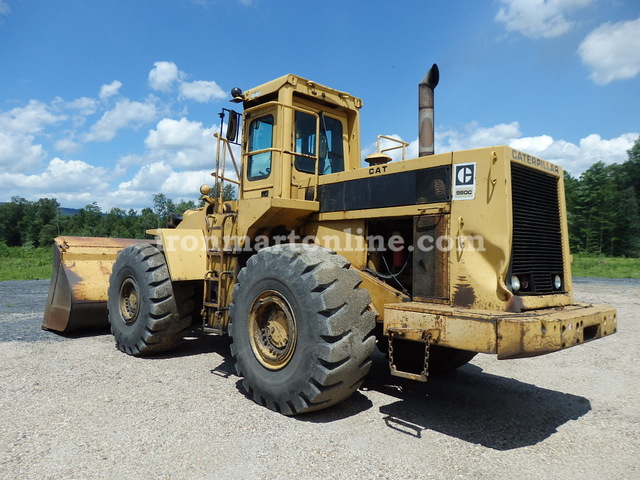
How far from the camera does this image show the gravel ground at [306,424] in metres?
3.31

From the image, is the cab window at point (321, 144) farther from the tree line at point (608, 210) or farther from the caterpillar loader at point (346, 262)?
the tree line at point (608, 210)

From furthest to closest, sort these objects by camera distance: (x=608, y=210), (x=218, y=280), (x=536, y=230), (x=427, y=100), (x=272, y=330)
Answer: (x=608, y=210) → (x=218, y=280) → (x=427, y=100) → (x=272, y=330) → (x=536, y=230)

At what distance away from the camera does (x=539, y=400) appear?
16.7ft

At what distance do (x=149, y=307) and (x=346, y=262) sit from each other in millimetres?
3089

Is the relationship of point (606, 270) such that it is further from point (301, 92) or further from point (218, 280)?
point (218, 280)

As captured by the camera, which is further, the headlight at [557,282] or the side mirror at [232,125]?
the side mirror at [232,125]

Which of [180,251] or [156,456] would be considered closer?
[156,456]

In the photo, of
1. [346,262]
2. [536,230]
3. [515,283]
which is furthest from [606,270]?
[346,262]

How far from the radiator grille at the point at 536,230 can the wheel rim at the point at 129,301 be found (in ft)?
16.2

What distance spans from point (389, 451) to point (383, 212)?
7.54ft

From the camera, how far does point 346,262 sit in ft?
14.5

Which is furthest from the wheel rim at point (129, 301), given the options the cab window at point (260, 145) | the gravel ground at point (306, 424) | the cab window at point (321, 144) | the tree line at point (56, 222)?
the tree line at point (56, 222)

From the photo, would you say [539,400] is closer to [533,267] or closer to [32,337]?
[533,267]

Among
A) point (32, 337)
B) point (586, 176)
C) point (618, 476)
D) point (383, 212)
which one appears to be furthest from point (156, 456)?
point (586, 176)
